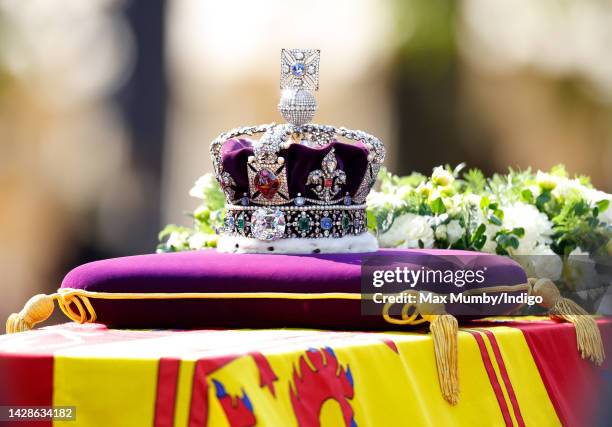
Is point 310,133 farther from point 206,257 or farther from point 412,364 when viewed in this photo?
point 412,364

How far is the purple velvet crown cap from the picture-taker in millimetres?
3088

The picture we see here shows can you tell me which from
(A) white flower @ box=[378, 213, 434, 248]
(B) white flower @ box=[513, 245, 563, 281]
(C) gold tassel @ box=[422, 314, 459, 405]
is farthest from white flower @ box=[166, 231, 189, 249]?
(C) gold tassel @ box=[422, 314, 459, 405]

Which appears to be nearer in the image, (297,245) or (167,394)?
(167,394)

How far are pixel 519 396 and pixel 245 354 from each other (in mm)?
817

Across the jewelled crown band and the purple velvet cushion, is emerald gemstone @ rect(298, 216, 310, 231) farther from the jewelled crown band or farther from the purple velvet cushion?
the purple velvet cushion

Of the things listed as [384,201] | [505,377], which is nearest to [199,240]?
[384,201]

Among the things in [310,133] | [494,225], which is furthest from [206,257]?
[494,225]

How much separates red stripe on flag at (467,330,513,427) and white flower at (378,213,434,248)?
85 centimetres

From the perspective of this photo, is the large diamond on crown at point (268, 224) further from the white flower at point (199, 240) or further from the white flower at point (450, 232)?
the white flower at point (199, 240)

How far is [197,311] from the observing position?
2.82 m

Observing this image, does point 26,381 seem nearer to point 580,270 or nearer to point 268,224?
point 268,224

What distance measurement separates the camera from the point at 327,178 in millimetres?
3107

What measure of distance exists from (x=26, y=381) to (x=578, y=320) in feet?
4.32

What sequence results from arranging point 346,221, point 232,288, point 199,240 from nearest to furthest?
point 232,288
point 346,221
point 199,240
